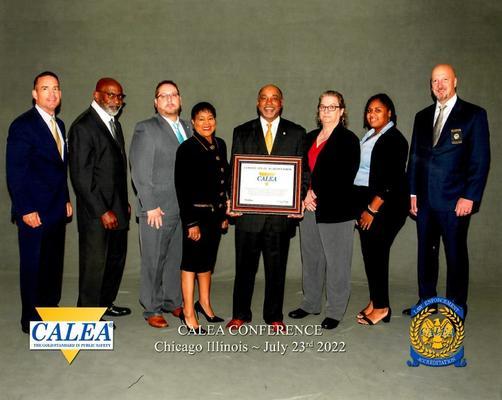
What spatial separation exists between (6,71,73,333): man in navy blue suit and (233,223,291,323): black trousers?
4.60 feet

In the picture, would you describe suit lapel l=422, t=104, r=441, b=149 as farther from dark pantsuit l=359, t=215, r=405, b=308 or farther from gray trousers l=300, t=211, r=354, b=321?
gray trousers l=300, t=211, r=354, b=321

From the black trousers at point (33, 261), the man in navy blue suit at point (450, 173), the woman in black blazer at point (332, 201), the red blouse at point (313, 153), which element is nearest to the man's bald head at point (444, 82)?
the man in navy blue suit at point (450, 173)

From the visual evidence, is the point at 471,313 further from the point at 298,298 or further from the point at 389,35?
the point at 389,35

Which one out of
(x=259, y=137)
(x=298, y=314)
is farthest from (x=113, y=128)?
(x=298, y=314)

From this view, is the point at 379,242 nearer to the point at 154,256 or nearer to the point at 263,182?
the point at 263,182

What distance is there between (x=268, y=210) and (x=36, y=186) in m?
1.71

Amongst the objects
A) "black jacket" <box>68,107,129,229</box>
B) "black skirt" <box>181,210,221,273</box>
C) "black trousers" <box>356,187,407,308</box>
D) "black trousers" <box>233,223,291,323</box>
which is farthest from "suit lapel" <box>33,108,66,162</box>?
"black trousers" <box>356,187,407,308</box>

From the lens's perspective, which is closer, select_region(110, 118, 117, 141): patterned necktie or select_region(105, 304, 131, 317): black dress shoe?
select_region(110, 118, 117, 141): patterned necktie

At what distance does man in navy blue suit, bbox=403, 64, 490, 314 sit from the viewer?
166 inches

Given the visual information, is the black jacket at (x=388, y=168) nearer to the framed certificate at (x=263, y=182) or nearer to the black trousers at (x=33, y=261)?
the framed certificate at (x=263, y=182)

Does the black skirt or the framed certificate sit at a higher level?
the framed certificate

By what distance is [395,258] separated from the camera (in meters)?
5.84

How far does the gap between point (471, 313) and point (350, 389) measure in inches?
80.0

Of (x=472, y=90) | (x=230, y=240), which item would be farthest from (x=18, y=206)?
(x=472, y=90)
